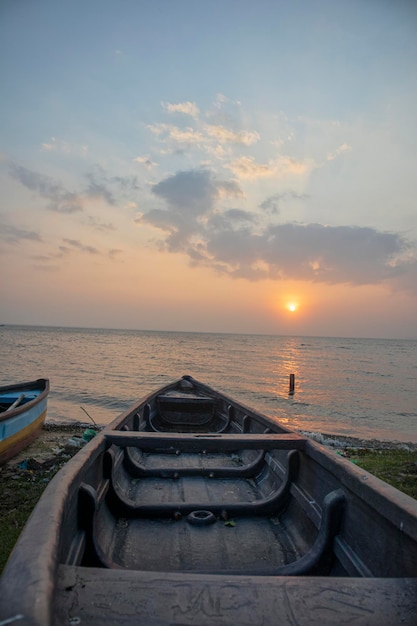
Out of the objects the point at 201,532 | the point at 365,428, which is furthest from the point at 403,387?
the point at 201,532

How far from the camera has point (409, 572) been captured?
2.23 meters

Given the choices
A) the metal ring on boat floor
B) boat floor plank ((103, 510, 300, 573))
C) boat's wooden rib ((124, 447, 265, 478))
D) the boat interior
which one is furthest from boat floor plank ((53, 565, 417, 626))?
boat's wooden rib ((124, 447, 265, 478))

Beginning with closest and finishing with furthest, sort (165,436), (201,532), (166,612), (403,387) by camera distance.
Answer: (166,612) < (201,532) < (165,436) < (403,387)

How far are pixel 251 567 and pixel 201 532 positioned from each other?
667 millimetres

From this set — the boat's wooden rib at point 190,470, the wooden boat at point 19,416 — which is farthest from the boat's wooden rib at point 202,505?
the wooden boat at point 19,416

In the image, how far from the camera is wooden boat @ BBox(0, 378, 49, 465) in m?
8.94

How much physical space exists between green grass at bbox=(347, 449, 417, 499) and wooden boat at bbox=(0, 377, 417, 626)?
4.73 m

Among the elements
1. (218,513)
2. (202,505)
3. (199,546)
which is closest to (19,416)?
(202,505)

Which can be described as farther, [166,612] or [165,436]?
[165,436]

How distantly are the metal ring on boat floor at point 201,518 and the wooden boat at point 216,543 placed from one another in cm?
1

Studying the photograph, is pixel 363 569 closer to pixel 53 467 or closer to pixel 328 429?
pixel 53 467

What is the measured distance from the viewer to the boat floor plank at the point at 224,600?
5.71ft

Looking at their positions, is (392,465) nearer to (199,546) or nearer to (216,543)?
(216,543)

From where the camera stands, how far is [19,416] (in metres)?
9.52
